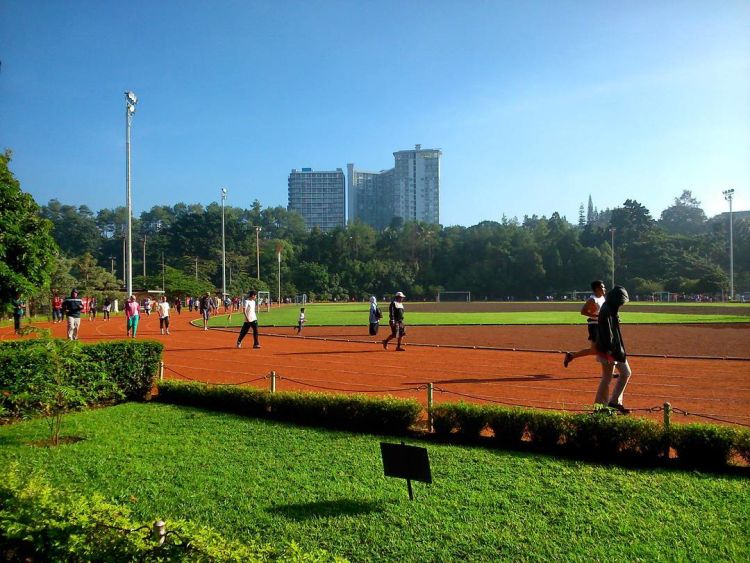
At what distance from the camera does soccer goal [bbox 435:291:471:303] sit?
3562 inches

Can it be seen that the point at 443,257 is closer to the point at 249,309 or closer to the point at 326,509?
the point at 249,309

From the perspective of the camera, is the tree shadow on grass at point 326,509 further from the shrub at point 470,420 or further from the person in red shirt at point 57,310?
the person in red shirt at point 57,310

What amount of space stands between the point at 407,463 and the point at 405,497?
0.43 meters

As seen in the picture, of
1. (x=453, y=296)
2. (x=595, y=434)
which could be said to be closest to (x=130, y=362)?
(x=595, y=434)

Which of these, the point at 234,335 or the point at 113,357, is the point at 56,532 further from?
the point at 234,335

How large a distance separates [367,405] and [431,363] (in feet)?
20.5

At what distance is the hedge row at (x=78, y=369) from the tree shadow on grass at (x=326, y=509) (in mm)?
4556

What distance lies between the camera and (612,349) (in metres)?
7.97

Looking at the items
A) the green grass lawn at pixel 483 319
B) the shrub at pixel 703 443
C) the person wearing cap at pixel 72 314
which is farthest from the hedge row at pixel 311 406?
the green grass lawn at pixel 483 319

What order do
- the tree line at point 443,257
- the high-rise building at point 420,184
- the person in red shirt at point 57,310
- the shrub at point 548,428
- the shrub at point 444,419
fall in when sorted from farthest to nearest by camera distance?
the high-rise building at point 420,184 < the tree line at point 443,257 < the person in red shirt at point 57,310 < the shrub at point 444,419 < the shrub at point 548,428

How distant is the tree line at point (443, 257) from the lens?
87.7 meters

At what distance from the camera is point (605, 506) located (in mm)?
5047

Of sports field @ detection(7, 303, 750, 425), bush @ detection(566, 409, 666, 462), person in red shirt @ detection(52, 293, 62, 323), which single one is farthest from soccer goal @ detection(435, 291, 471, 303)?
bush @ detection(566, 409, 666, 462)

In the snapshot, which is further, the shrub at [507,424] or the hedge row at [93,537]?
the shrub at [507,424]
